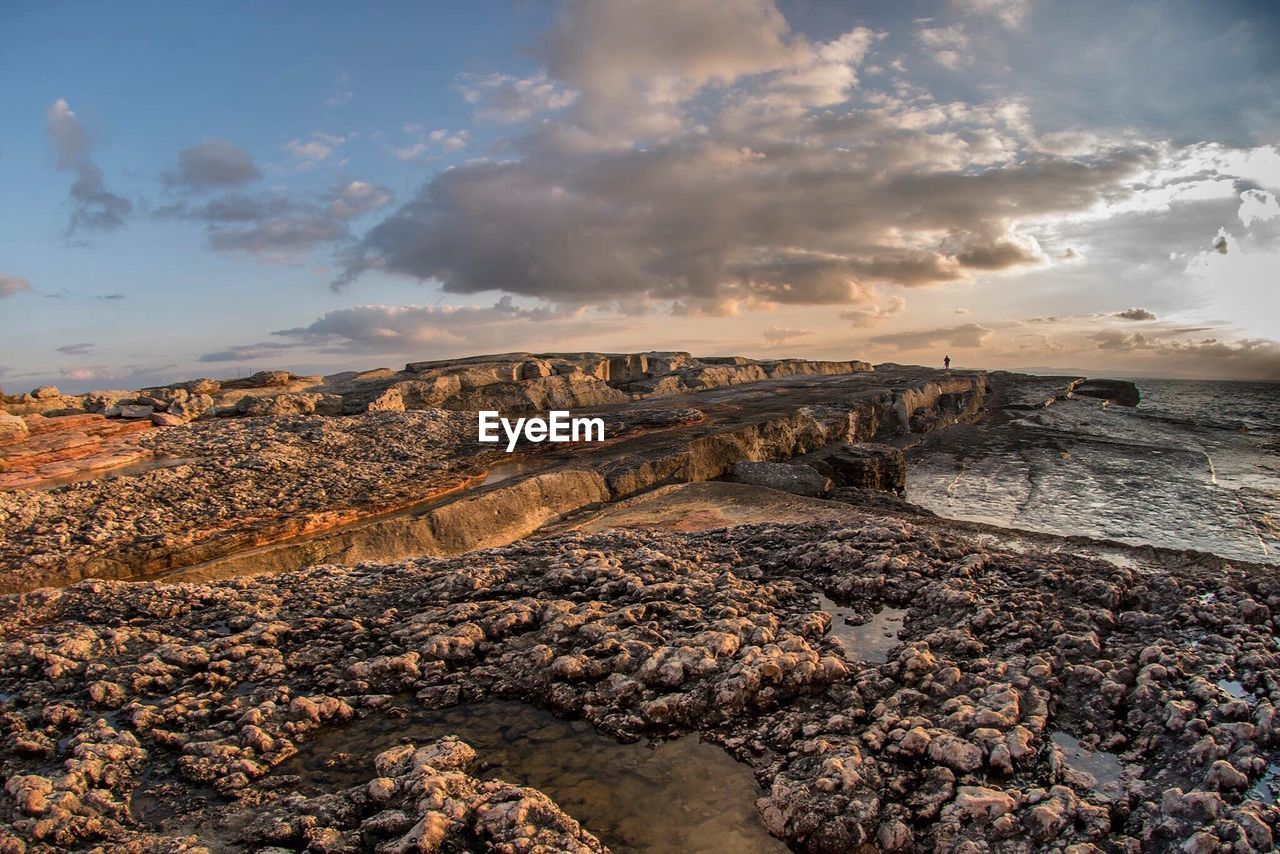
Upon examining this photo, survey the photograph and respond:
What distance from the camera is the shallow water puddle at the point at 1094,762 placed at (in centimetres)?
383

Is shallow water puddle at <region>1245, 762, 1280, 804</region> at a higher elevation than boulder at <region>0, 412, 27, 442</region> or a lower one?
lower

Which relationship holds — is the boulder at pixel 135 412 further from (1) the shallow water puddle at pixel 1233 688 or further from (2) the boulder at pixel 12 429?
(1) the shallow water puddle at pixel 1233 688

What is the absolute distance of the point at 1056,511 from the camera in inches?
570

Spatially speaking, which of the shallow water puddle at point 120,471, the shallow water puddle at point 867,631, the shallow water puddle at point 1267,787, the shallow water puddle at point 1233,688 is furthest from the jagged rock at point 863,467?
the shallow water puddle at point 120,471

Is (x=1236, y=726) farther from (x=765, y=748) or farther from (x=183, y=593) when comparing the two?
(x=183, y=593)

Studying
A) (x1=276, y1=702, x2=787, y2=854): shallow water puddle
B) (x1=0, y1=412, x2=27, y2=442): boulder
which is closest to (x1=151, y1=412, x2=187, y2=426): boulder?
(x1=0, y1=412, x2=27, y2=442): boulder

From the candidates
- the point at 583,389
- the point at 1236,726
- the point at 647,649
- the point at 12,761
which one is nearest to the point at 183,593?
the point at 12,761

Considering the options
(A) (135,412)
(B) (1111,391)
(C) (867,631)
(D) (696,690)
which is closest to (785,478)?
(C) (867,631)

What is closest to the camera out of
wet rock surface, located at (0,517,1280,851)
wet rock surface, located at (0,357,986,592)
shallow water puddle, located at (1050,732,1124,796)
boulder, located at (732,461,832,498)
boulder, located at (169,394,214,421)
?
wet rock surface, located at (0,517,1280,851)

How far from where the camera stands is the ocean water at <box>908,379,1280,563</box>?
12.9 metres

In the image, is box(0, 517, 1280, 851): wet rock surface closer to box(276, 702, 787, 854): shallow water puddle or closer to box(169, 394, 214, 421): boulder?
box(276, 702, 787, 854): shallow water puddle

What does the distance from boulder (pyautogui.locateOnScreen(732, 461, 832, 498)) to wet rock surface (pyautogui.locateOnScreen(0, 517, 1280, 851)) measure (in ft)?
17.4

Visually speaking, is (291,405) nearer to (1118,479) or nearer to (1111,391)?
(1118,479)

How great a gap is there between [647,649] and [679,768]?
115cm
